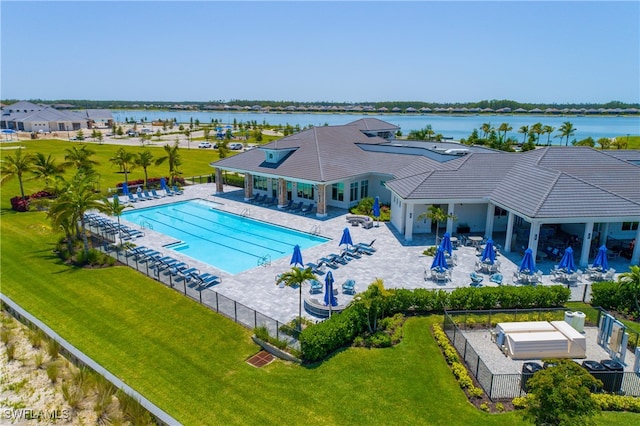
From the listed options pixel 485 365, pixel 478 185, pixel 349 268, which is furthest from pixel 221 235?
pixel 485 365

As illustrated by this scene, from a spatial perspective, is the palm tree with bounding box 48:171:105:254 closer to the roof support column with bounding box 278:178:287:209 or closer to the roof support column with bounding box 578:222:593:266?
the roof support column with bounding box 278:178:287:209

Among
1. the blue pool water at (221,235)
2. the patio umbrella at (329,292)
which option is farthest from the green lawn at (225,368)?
the blue pool water at (221,235)

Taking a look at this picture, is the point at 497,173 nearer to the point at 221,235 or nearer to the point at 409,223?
the point at 409,223

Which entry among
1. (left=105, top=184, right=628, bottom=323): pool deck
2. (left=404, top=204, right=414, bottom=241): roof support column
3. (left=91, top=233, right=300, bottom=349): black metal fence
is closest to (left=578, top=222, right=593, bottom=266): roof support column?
(left=105, top=184, right=628, bottom=323): pool deck

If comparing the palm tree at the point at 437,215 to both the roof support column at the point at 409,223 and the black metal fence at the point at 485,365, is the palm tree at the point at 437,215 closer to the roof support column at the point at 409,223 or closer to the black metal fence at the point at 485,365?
the roof support column at the point at 409,223

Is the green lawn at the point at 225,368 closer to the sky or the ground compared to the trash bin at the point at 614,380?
closer to the ground

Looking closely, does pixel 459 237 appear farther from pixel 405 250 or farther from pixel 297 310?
pixel 297 310

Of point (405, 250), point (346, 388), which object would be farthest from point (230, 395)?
point (405, 250)
